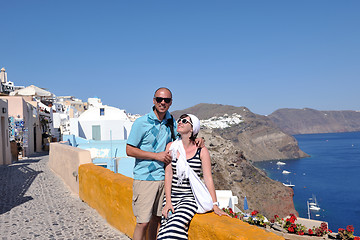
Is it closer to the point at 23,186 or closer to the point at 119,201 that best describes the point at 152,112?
the point at 119,201

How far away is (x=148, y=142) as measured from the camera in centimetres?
306

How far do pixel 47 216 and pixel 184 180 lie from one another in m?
4.29

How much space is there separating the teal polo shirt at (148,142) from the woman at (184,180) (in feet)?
0.40

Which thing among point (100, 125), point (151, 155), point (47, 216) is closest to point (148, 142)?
point (151, 155)

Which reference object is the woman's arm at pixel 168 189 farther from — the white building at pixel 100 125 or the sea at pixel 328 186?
the sea at pixel 328 186

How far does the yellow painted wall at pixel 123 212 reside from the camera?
8.21ft

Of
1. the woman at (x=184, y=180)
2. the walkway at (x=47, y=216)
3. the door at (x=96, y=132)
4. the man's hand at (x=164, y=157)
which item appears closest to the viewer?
the woman at (x=184, y=180)

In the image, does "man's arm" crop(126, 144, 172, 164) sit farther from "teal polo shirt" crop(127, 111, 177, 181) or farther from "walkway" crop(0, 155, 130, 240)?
"walkway" crop(0, 155, 130, 240)

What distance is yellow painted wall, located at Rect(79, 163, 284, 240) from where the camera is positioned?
250cm

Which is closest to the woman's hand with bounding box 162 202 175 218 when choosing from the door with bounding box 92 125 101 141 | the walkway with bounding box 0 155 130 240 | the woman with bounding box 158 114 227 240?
the woman with bounding box 158 114 227 240

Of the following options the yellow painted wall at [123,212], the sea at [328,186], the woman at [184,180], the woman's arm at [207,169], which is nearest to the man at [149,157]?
the woman at [184,180]

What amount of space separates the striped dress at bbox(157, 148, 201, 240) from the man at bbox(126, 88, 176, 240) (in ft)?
0.59

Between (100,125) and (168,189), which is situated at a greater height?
(100,125)

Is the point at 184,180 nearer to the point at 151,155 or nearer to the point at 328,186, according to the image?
the point at 151,155
